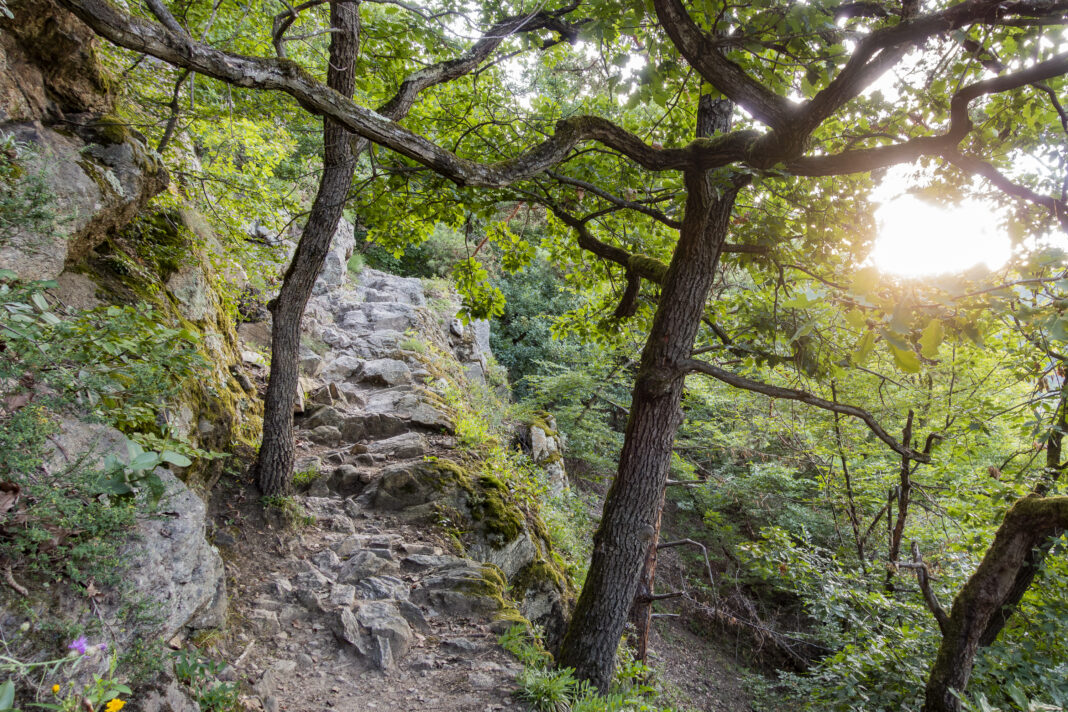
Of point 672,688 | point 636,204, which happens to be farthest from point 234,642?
point 672,688

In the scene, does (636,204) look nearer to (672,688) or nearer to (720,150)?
(720,150)

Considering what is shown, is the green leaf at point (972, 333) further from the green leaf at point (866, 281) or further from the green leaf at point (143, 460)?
the green leaf at point (143, 460)

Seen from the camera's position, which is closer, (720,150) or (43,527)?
(43,527)

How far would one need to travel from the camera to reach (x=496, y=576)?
15.4ft

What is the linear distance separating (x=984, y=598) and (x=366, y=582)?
483 centimetres

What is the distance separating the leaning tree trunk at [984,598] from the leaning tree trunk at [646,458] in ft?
7.88

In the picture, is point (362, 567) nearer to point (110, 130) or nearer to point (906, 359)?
point (110, 130)

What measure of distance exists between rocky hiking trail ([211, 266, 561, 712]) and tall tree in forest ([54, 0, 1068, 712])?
0.95 metres

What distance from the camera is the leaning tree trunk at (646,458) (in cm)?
385

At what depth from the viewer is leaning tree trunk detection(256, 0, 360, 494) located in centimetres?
462

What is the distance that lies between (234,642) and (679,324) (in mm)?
3763

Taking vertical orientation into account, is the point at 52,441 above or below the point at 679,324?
below

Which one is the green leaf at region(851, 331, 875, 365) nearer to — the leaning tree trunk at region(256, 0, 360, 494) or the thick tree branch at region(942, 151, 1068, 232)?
the thick tree branch at region(942, 151, 1068, 232)

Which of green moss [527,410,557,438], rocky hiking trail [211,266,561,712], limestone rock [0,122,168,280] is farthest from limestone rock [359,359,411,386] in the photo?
limestone rock [0,122,168,280]
